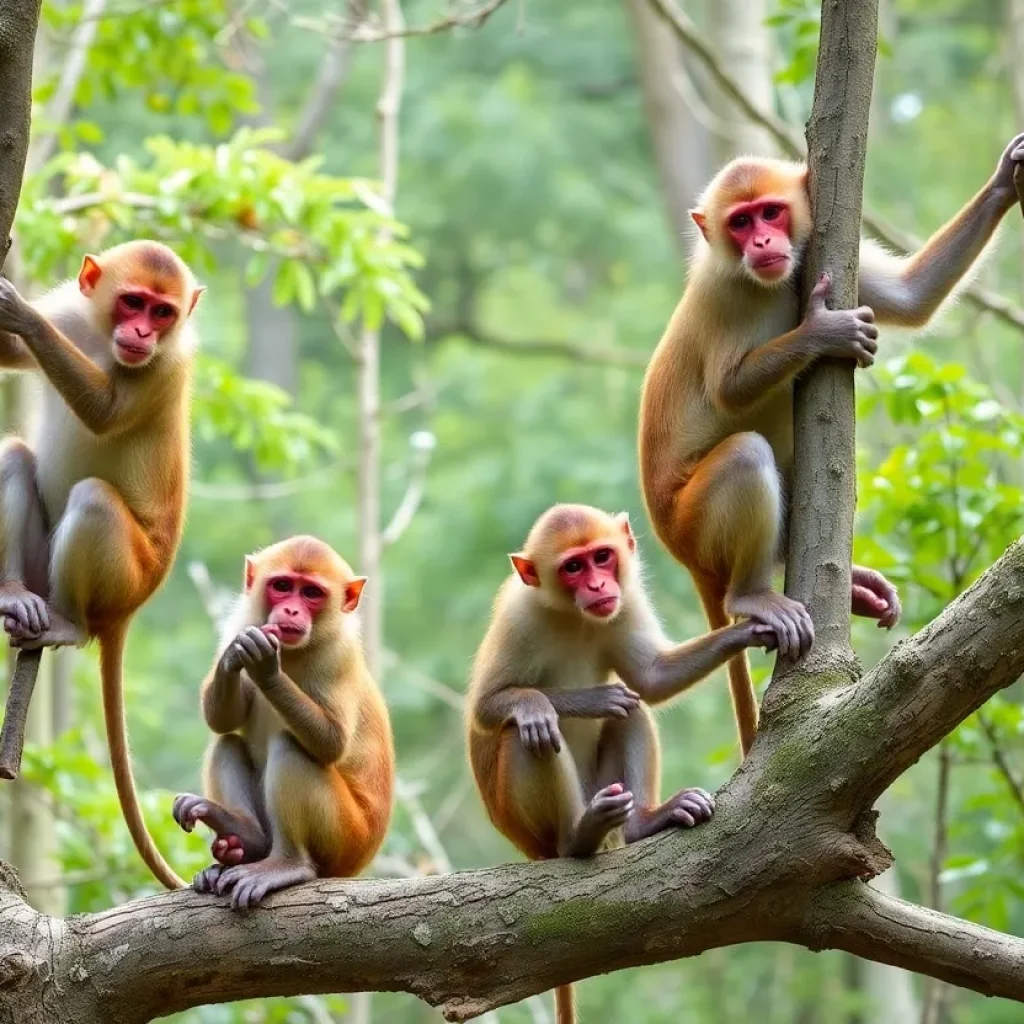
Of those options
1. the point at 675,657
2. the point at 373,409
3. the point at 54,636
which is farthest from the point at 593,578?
the point at 373,409

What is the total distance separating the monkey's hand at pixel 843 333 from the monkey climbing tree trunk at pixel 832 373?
67 mm

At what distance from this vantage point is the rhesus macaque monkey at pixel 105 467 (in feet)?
18.9

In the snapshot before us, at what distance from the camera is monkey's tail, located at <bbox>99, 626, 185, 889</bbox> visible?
5895mm

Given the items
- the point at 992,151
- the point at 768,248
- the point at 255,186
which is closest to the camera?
the point at 768,248

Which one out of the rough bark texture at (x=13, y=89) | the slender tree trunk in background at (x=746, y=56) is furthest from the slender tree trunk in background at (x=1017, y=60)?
the rough bark texture at (x=13, y=89)

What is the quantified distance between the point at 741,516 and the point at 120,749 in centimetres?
260

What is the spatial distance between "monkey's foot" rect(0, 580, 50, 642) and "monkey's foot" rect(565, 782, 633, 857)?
2.09 meters

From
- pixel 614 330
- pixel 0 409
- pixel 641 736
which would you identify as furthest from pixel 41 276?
pixel 614 330

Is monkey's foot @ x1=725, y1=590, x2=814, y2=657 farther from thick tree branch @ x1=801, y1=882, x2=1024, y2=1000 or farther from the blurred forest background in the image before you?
the blurred forest background

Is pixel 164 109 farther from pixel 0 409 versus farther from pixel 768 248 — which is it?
Result: pixel 768 248

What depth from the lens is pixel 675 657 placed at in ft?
18.8

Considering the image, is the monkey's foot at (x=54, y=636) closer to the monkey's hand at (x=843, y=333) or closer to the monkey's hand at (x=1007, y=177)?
the monkey's hand at (x=843, y=333)

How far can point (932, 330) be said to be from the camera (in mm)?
6121

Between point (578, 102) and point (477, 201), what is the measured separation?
7.65ft
